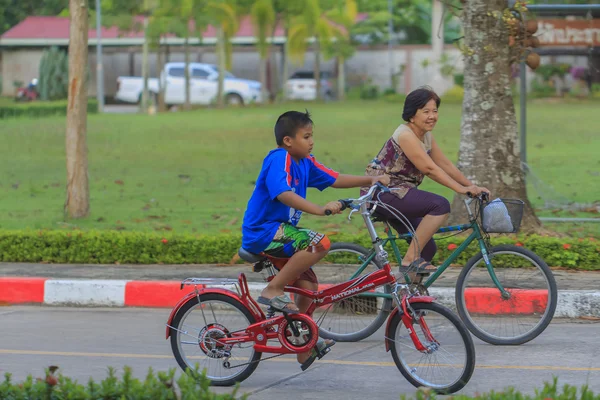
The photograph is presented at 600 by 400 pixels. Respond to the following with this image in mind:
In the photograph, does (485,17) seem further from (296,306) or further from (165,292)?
(296,306)

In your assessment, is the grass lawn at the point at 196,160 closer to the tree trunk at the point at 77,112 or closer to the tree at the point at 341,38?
the tree trunk at the point at 77,112

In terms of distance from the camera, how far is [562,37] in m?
11.0

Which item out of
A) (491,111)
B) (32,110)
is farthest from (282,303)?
(32,110)

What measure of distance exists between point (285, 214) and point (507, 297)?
1.88 metres

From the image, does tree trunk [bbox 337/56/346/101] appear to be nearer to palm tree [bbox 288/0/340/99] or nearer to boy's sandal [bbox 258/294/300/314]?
palm tree [bbox 288/0/340/99]

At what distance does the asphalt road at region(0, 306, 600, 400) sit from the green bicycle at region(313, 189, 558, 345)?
0.38 ft

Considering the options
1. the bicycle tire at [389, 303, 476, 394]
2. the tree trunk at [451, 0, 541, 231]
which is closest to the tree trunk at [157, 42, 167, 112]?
the tree trunk at [451, 0, 541, 231]

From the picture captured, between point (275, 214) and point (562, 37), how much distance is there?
244 inches

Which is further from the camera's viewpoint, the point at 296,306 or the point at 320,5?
the point at 320,5

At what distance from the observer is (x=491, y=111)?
10.0 metres

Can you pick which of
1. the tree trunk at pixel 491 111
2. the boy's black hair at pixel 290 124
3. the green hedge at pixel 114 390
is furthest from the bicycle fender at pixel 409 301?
the tree trunk at pixel 491 111

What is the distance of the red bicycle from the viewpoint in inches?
217

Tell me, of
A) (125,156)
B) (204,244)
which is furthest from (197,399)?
(125,156)

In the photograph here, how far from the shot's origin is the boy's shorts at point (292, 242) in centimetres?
575
